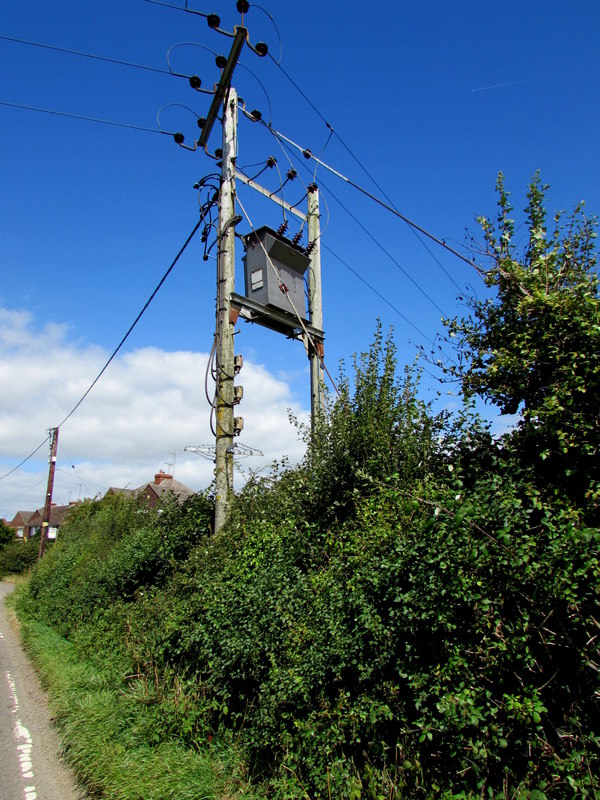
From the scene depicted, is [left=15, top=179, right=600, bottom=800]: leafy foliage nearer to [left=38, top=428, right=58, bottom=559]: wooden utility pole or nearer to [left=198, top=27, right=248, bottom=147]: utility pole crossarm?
[left=198, top=27, right=248, bottom=147]: utility pole crossarm

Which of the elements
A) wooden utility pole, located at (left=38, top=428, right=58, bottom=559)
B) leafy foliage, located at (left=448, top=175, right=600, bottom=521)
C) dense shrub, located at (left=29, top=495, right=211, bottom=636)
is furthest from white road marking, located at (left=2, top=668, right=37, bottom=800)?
wooden utility pole, located at (left=38, top=428, right=58, bottom=559)

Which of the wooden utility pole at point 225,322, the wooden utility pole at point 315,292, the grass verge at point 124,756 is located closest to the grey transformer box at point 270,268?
the wooden utility pole at point 315,292

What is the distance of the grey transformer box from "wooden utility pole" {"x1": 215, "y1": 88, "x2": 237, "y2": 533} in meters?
0.56

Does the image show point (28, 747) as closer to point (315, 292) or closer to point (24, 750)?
point (24, 750)

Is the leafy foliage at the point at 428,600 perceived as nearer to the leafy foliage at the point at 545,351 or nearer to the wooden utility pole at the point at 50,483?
the leafy foliage at the point at 545,351

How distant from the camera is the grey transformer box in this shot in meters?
8.50

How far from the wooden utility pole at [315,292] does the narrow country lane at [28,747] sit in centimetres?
558

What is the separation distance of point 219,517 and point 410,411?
338 centimetres

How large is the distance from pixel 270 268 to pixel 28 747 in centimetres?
716

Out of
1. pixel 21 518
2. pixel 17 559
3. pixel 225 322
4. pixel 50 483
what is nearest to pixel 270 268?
pixel 225 322

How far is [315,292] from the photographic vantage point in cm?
933

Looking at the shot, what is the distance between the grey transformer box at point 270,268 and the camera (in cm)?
850

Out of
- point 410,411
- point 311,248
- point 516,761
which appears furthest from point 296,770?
point 311,248

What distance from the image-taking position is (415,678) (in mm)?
3486
